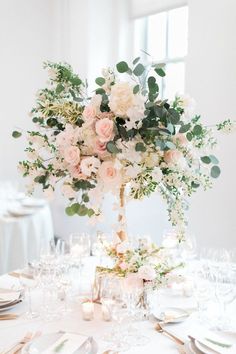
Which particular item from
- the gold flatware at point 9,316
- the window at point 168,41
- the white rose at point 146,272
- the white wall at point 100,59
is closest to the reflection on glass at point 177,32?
Result: the window at point 168,41

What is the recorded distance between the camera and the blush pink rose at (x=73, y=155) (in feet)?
4.67

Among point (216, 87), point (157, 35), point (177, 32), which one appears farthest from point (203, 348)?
point (157, 35)

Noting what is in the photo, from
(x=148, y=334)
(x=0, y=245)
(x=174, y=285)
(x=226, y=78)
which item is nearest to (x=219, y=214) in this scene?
(x=226, y=78)

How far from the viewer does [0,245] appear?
3188 mm

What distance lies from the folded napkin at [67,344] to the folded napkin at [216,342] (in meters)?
0.34

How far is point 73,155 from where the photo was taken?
4.67ft

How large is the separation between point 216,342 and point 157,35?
3.27 m

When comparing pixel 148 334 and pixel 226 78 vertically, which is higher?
pixel 226 78

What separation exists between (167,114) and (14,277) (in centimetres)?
105

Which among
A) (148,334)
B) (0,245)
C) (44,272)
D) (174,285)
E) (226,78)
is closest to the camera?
(148,334)

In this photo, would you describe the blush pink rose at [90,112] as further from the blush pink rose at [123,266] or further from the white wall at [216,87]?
the white wall at [216,87]

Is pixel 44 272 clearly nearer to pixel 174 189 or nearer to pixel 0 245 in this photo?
pixel 174 189

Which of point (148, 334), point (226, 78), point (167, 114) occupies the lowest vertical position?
point (148, 334)

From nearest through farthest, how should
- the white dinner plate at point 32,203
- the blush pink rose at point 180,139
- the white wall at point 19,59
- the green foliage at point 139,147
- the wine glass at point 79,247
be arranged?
the green foliage at point 139,147 < the blush pink rose at point 180,139 < the wine glass at point 79,247 < the white dinner plate at point 32,203 < the white wall at point 19,59
